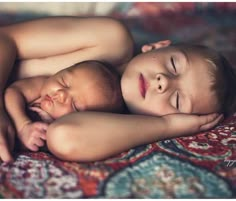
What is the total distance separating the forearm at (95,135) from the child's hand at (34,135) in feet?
0.13

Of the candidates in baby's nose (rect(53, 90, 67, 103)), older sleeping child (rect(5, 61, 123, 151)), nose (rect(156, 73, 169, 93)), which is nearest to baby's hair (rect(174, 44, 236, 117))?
nose (rect(156, 73, 169, 93))

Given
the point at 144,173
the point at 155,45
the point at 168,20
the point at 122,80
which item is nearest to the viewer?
the point at 144,173

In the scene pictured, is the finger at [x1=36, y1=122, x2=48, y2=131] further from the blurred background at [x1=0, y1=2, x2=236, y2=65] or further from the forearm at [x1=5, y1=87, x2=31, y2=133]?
the blurred background at [x1=0, y1=2, x2=236, y2=65]

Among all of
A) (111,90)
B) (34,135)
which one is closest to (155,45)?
(111,90)

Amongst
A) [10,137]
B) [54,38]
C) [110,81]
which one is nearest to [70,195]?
[10,137]

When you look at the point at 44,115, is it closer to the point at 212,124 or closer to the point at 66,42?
the point at 66,42

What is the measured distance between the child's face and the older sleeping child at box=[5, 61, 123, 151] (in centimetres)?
5

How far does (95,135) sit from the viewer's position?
2.89 feet

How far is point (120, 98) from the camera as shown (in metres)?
1.07

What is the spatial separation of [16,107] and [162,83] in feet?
1.08

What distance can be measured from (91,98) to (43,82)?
173mm

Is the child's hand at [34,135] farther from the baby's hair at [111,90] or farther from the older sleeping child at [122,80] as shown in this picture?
the baby's hair at [111,90]

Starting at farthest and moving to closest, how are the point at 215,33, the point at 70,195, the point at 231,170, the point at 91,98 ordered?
the point at 215,33
the point at 91,98
the point at 231,170
the point at 70,195

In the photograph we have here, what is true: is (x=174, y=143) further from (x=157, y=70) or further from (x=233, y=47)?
(x=233, y=47)
